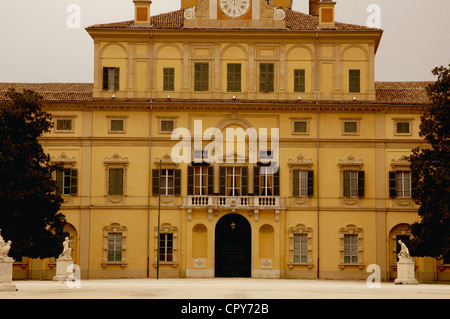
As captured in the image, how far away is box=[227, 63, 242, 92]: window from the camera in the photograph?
59.4 metres

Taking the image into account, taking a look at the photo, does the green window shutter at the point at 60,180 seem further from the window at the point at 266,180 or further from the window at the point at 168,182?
the window at the point at 266,180

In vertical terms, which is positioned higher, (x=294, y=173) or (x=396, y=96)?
(x=396, y=96)

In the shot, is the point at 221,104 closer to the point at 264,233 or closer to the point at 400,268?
the point at 264,233

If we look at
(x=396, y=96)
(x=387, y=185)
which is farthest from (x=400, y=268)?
(x=396, y=96)

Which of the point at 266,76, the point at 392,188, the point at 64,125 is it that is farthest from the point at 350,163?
the point at 64,125

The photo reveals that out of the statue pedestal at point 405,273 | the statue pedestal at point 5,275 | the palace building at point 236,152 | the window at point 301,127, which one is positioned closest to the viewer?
the statue pedestal at point 5,275

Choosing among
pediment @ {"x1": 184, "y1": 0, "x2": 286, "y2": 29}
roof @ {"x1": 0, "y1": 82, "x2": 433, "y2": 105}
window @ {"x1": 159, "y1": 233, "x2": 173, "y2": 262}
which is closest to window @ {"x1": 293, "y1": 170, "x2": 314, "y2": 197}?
roof @ {"x1": 0, "y1": 82, "x2": 433, "y2": 105}

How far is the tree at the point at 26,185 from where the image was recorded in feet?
Result: 173

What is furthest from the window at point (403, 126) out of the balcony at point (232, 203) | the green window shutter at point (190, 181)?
the green window shutter at point (190, 181)

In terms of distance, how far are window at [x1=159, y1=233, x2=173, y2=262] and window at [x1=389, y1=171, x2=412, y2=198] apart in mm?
13208

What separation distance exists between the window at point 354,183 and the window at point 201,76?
984 cm

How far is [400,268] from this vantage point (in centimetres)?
5041

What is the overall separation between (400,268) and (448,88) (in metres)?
9.98
